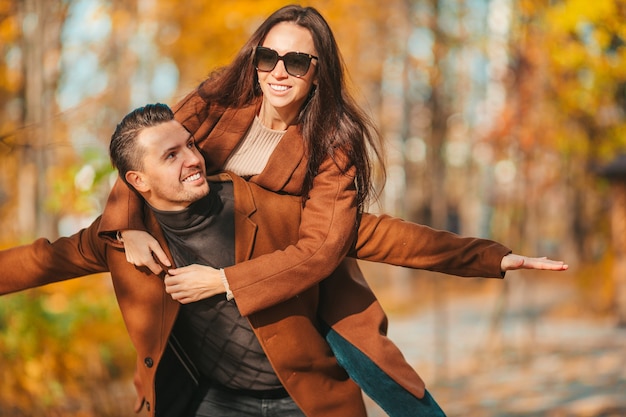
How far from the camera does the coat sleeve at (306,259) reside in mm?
2754

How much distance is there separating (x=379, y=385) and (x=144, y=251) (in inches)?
35.8

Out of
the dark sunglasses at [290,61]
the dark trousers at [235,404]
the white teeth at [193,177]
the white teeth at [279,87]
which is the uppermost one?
the dark sunglasses at [290,61]

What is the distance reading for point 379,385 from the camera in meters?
3.02

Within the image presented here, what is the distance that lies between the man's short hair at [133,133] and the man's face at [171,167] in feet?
0.06

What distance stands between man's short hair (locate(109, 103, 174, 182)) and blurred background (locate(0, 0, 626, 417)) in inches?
33.5

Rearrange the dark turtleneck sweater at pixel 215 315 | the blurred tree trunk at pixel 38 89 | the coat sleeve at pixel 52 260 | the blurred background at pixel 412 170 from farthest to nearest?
the blurred tree trunk at pixel 38 89 → the blurred background at pixel 412 170 → the coat sleeve at pixel 52 260 → the dark turtleneck sweater at pixel 215 315

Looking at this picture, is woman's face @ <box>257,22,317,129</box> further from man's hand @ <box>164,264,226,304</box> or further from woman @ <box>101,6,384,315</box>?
man's hand @ <box>164,264,226,304</box>

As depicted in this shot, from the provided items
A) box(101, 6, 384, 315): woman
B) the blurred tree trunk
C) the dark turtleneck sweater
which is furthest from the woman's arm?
the blurred tree trunk

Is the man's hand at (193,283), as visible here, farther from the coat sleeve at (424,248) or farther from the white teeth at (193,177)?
the coat sleeve at (424,248)

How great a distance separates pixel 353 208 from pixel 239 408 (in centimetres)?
84

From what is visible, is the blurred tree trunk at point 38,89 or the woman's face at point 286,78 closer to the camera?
the woman's face at point 286,78

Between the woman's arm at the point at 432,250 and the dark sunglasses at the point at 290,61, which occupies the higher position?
the dark sunglasses at the point at 290,61

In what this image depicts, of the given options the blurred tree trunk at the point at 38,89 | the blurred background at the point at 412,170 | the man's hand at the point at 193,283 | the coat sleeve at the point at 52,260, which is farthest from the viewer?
the blurred tree trunk at the point at 38,89

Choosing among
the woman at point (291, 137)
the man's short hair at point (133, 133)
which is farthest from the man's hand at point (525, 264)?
the man's short hair at point (133, 133)
